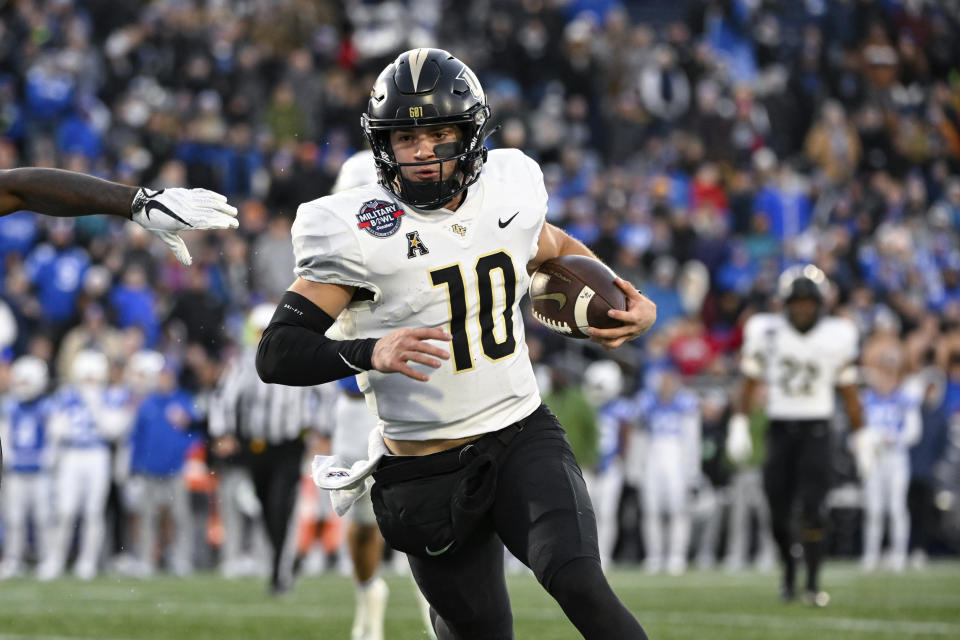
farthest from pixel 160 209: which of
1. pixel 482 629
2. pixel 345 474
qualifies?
pixel 482 629

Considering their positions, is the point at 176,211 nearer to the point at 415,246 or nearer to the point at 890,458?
the point at 415,246

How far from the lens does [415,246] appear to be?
351cm

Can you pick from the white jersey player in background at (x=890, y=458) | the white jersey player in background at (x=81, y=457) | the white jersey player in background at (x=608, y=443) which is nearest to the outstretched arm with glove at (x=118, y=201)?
the white jersey player in background at (x=81, y=457)

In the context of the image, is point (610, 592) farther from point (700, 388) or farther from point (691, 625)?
point (700, 388)

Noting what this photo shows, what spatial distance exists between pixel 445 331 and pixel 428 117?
0.52m

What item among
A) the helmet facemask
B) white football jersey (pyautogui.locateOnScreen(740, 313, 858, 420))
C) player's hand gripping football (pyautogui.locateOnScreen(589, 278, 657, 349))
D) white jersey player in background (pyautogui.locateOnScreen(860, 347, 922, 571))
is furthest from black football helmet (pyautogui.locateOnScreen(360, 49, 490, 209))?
white jersey player in background (pyautogui.locateOnScreen(860, 347, 922, 571))

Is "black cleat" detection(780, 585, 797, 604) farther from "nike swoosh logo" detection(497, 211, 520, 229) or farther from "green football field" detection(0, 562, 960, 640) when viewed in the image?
"nike swoosh logo" detection(497, 211, 520, 229)

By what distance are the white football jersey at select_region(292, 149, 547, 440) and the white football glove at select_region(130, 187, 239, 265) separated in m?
0.21

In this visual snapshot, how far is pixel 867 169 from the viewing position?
50.9ft

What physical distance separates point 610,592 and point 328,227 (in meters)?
1.05

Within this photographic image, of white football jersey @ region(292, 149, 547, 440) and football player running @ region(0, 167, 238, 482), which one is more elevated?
football player running @ region(0, 167, 238, 482)

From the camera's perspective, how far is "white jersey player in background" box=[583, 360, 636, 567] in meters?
12.3

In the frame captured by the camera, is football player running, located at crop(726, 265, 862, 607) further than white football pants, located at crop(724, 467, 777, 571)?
No

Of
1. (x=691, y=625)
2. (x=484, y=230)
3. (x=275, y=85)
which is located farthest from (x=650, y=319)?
(x=275, y=85)
